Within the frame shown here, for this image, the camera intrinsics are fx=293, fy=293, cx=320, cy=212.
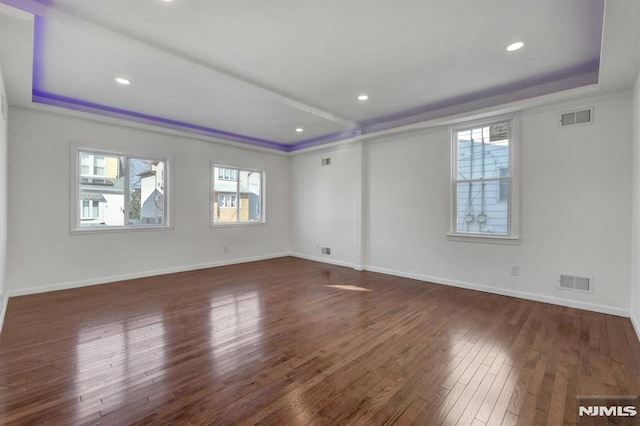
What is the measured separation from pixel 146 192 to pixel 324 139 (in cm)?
376

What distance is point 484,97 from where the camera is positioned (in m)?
4.29

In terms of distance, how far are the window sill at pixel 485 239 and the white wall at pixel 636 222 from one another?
112 centimetres

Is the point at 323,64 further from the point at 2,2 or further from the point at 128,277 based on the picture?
the point at 128,277

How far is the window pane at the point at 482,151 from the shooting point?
4230 millimetres

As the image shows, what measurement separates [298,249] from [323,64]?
488 centimetres

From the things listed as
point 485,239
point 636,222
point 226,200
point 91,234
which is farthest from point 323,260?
point 636,222

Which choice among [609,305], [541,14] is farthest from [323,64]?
[609,305]

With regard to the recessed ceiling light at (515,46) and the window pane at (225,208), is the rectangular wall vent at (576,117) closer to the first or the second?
the recessed ceiling light at (515,46)

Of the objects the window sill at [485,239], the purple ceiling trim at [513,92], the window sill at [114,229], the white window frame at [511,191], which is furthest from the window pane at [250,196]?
the white window frame at [511,191]

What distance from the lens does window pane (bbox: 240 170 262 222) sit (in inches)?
269

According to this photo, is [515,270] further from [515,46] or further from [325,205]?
[325,205]

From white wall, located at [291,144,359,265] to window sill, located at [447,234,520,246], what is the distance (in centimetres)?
192

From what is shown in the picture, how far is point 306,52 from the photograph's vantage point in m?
3.09

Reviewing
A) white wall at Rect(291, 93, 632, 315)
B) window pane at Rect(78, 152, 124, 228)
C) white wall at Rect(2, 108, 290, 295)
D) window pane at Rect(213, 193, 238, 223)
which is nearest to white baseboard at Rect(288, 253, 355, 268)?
white wall at Rect(291, 93, 632, 315)
